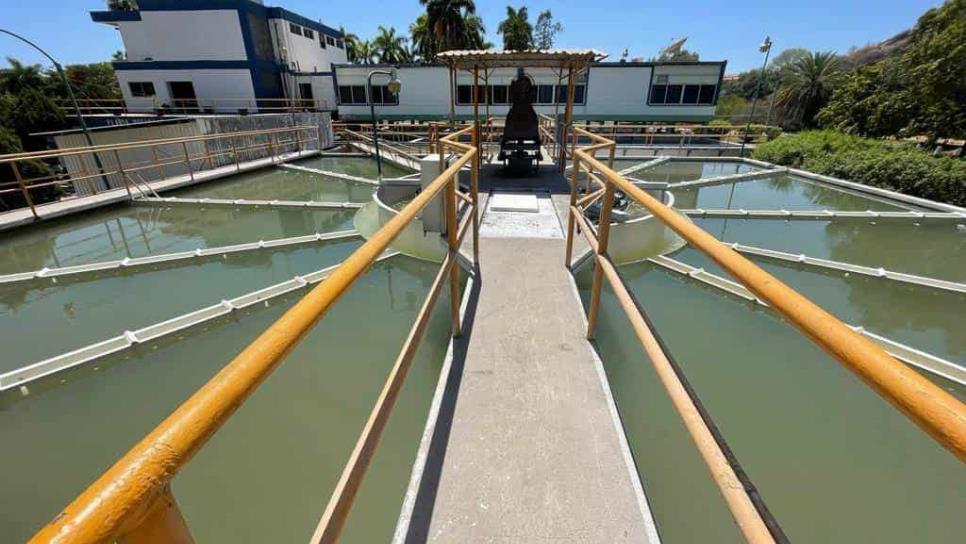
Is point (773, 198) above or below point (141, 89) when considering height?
below

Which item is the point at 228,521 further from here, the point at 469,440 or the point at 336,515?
the point at 336,515

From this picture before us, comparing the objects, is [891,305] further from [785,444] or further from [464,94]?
[464,94]

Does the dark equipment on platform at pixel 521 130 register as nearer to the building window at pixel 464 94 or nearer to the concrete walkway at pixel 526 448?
the concrete walkway at pixel 526 448

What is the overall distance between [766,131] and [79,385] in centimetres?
2262

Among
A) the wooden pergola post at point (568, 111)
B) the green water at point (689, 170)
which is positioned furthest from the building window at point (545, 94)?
the wooden pergola post at point (568, 111)

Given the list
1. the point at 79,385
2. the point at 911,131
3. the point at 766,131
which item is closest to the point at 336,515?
the point at 79,385

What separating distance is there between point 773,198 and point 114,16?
110 feet

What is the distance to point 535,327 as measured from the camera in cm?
293

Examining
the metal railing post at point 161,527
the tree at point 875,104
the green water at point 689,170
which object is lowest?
the green water at point 689,170

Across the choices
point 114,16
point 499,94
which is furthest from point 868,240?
point 114,16

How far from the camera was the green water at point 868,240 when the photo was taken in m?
5.57

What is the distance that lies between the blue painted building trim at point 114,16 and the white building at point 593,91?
12.9 m

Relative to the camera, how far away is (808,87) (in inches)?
1014

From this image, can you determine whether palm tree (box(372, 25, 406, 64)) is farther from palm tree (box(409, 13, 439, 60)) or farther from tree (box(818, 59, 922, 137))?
tree (box(818, 59, 922, 137))
